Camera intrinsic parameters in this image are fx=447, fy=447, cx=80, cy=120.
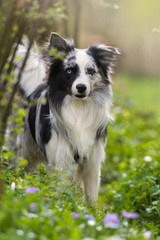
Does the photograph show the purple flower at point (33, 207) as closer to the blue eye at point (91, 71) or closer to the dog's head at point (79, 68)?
the dog's head at point (79, 68)

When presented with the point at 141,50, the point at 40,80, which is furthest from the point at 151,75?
the point at 40,80

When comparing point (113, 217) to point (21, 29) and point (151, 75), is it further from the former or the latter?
point (151, 75)

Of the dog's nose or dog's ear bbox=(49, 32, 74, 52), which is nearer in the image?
the dog's nose

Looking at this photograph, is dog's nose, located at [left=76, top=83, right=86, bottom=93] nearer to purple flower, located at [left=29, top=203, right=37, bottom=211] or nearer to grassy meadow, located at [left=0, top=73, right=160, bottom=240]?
grassy meadow, located at [left=0, top=73, right=160, bottom=240]

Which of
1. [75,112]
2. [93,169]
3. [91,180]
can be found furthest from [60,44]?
[91,180]

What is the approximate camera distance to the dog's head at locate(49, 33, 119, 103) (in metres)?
4.39

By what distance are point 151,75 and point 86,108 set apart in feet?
63.3

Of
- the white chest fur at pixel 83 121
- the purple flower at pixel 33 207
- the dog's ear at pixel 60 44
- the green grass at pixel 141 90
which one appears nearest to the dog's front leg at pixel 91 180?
the white chest fur at pixel 83 121

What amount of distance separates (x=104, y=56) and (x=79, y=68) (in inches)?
16.8

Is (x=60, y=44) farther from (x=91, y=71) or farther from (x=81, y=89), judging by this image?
(x=81, y=89)

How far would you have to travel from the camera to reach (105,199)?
5.23 metres

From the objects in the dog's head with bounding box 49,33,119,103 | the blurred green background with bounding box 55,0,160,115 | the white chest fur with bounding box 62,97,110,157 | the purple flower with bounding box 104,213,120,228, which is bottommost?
the purple flower with bounding box 104,213,120,228

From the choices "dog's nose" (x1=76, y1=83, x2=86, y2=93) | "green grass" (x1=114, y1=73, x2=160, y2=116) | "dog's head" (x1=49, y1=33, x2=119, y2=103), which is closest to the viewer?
"dog's nose" (x1=76, y1=83, x2=86, y2=93)

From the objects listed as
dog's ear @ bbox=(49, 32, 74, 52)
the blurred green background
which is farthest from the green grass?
dog's ear @ bbox=(49, 32, 74, 52)
